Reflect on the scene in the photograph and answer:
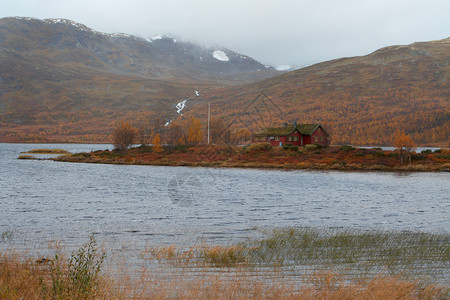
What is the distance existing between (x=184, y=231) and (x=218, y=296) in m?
12.0

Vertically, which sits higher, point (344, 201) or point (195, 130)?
point (195, 130)

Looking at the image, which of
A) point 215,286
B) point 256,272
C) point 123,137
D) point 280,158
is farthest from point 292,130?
point 215,286

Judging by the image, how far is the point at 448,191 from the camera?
47.5 metres

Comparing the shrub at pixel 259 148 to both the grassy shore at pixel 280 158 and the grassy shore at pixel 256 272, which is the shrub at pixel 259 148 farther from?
the grassy shore at pixel 256 272

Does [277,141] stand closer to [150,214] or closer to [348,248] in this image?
[150,214]

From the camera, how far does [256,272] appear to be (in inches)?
575

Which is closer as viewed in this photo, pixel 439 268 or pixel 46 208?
pixel 439 268

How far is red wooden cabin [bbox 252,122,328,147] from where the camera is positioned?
10550 cm

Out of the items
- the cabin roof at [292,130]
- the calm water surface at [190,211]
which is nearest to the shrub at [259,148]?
the cabin roof at [292,130]

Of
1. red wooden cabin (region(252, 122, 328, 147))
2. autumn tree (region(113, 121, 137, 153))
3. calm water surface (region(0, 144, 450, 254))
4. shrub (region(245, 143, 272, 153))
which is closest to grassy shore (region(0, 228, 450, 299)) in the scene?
calm water surface (region(0, 144, 450, 254))

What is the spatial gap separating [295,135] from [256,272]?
93135 mm

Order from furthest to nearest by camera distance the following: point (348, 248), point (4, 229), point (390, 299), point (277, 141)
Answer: point (277, 141) → point (4, 229) → point (348, 248) → point (390, 299)

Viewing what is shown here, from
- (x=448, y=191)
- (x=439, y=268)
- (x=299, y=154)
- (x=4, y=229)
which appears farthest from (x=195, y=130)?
(x=439, y=268)

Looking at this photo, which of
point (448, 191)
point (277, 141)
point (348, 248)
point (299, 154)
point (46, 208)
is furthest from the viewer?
point (277, 141)
